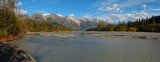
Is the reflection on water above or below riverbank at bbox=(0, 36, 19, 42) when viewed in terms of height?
below

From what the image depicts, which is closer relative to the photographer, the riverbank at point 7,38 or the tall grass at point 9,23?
the riverbank at point 7,38

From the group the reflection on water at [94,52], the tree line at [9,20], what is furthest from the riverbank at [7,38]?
the reflection on water at [94,52]

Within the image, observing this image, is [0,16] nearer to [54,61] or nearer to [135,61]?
[54,61]

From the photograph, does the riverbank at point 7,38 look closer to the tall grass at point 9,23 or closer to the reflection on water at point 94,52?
the tall grass at point 9,23

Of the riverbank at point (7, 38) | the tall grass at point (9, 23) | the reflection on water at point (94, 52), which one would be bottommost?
the reflection on water at point (94, 52)

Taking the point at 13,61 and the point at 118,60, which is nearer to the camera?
the point at 13,61

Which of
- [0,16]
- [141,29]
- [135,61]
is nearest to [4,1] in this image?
[0,16]

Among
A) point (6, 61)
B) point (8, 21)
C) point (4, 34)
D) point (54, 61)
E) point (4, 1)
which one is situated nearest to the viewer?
point (6, 61)

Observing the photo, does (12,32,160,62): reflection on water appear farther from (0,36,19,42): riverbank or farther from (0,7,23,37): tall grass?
(0,7,23,37): tall grass

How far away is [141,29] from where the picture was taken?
620 feet

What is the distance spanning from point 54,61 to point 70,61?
1.87 meters

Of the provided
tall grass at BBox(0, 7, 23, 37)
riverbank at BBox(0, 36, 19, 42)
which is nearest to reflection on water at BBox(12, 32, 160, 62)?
riverbank at BBox(0, 36, 19, 42)

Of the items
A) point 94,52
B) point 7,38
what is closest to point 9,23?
point 7,38

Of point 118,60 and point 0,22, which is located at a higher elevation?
point 0,22
